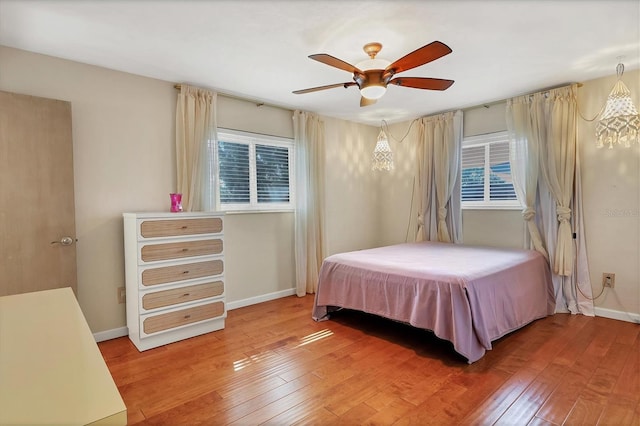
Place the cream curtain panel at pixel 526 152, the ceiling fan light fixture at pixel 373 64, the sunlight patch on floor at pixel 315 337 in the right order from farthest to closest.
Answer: the cream curtain panel at pixel 526 152, the sunlight patch on floor at pixel 315 337, the ceiling fan light fixture at pixel 373 64

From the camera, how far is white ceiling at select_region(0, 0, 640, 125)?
204cm

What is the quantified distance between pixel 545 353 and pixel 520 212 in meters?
1.78

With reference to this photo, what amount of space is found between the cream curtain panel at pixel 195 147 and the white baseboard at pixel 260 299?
1.16 meters

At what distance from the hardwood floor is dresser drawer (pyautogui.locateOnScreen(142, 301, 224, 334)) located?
0.57ft

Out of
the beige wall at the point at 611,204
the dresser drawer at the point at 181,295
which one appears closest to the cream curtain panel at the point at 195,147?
the dresser drawer at the point at 181,295

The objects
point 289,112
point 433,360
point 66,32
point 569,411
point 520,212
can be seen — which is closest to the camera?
point 569,411

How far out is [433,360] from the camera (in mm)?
2465

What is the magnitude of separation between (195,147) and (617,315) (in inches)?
178

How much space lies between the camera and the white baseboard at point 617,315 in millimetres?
3127

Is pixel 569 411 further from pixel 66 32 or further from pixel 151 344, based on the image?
pixel 66 32

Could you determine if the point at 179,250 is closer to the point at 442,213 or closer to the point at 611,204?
the point at 442,213

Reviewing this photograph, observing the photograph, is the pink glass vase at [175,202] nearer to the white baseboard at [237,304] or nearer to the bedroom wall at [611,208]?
the white baseboard at [237,304]

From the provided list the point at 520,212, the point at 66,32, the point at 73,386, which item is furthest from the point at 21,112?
the point at 520,212

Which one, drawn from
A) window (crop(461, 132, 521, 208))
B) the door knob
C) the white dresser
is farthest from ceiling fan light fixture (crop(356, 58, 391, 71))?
the door knob
